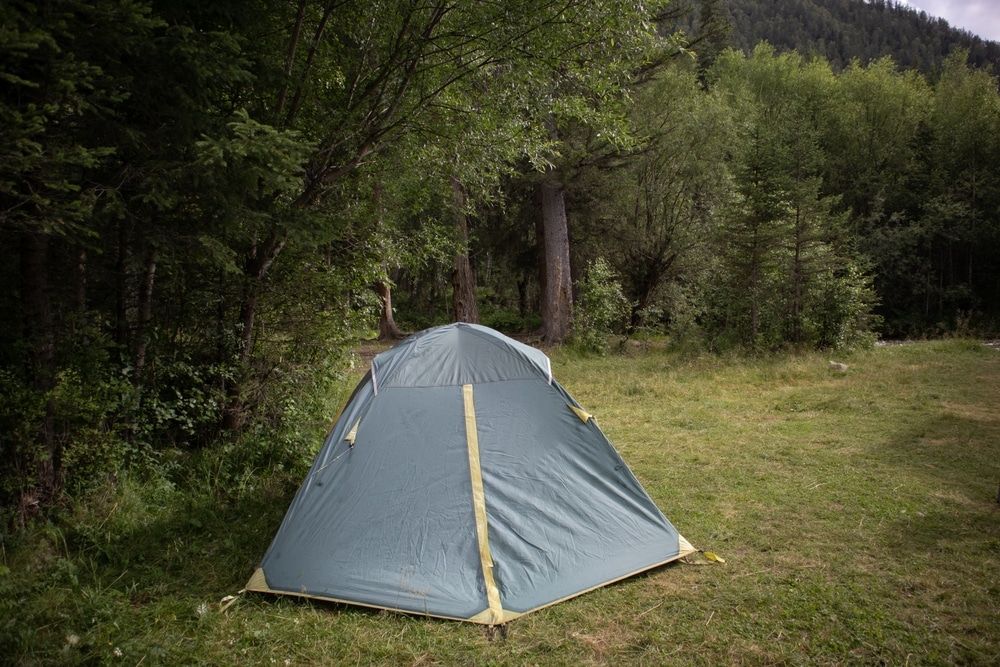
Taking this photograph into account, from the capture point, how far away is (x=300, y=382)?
5566 mm

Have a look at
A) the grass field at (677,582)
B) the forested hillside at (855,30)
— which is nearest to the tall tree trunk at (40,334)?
the grass field at (677,582)

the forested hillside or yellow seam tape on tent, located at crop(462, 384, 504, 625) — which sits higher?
the forested hillside

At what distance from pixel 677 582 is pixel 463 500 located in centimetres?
139

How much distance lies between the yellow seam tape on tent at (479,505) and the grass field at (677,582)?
6.2 inches

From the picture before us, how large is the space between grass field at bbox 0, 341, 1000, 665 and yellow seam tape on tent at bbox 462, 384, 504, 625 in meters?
0.16

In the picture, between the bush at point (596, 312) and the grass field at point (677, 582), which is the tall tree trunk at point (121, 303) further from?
the bush at point (596, 312)

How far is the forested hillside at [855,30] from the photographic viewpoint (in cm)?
6644

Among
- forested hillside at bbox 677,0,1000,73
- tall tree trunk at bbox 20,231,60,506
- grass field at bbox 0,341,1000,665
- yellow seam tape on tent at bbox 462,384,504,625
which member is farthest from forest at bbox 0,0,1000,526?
forested hillside at bbox 677,0,1000,73

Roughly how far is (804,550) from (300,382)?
434 cm

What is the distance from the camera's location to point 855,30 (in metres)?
72.1

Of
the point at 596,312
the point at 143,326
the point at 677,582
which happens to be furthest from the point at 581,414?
the point at 596,312

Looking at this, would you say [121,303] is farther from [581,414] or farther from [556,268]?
[556,268]

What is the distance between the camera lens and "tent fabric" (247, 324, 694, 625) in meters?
3.36

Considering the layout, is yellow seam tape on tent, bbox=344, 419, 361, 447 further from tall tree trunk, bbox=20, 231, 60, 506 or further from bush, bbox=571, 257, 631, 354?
bush, bbox=571, 257, 631, 354
